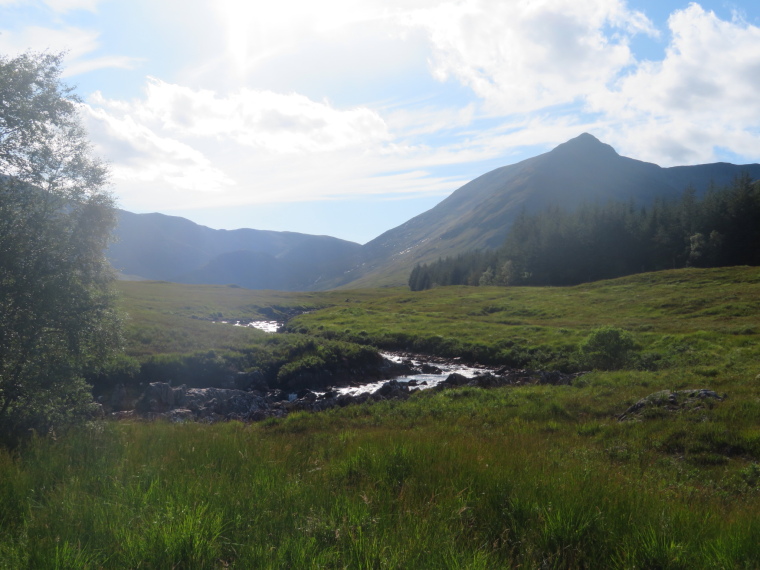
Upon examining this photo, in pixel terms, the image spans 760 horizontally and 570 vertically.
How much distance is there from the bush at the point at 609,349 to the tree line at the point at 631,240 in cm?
7447

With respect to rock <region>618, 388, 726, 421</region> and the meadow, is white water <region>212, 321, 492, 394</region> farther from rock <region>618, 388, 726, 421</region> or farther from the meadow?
the meadow

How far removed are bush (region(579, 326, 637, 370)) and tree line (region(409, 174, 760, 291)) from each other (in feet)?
244

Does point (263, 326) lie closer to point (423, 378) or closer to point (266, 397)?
point (423, 378)

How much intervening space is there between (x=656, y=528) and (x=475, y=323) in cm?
5099

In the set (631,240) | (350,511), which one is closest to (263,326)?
(350,511)

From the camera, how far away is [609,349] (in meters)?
31.4

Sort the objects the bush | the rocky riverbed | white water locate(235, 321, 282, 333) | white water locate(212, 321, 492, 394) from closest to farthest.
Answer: the rocky riverbed, the bush, white water locate(212, 321, 492, 394), white water locate(235, 321, 282, 333)

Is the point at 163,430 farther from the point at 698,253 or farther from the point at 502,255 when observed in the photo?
the point at 502,255

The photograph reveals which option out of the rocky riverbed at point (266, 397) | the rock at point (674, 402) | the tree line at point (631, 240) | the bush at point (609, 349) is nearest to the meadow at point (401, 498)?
the rock at point (674, 402)

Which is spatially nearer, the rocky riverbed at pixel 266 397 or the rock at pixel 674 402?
the rock at pixel 674 402

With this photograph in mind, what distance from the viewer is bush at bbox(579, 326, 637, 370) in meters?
31.3

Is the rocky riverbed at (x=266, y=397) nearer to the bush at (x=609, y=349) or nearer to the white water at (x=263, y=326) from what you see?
the bush at (x=609, y=349)

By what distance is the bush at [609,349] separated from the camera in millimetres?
31266

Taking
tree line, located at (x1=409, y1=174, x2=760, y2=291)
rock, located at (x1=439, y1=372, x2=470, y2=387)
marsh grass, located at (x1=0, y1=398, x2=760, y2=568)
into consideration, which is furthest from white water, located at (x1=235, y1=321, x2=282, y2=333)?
tree line, located at (x1=409, y1=174, x2=760, y2=291)
